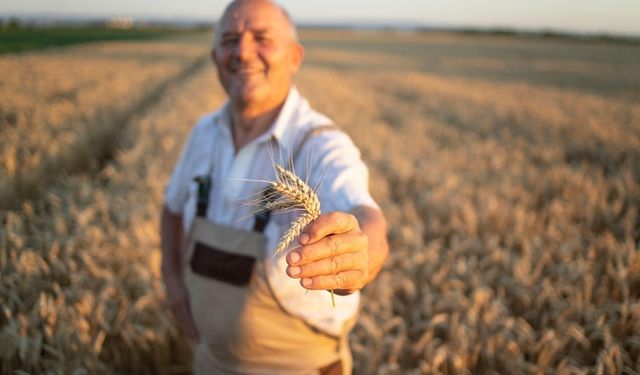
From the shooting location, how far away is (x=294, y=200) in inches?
29.0

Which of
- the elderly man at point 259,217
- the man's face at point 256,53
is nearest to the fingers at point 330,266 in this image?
the elderly man at point 259,217

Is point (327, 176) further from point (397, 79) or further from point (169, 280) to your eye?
point (397, 79)

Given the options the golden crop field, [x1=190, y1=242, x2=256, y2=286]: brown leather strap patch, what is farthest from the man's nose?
the golden crop field

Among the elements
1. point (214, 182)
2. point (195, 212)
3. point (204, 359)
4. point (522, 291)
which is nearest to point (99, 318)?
point (204, 359)

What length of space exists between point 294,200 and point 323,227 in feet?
0.36

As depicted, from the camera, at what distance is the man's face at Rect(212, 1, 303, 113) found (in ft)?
5.49

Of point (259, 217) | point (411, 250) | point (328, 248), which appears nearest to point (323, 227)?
point (328, 248)

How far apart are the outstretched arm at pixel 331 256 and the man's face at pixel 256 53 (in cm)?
102

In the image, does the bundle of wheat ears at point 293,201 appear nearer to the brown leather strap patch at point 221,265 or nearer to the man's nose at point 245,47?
the brown leather strap patch at point 221,265

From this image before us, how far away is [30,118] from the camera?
21.9ft

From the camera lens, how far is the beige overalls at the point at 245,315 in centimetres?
166

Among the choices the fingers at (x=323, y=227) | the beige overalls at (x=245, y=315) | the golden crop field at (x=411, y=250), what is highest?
the fingers at (x=323, y=227)

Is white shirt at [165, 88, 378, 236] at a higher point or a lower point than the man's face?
lower

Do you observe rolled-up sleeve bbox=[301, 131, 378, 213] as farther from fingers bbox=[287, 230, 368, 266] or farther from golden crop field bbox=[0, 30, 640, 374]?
golden crop field bbox=[0, 30, 640, 374]
